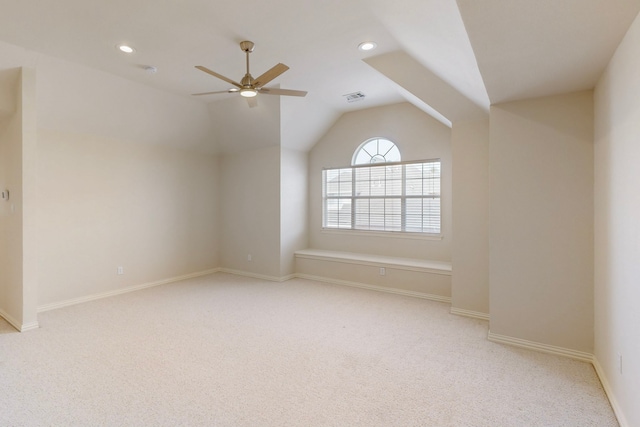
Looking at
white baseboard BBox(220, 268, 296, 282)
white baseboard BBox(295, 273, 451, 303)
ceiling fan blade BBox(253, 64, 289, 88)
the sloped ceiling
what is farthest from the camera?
white baseboard BBox(220, 268, 296, 282)

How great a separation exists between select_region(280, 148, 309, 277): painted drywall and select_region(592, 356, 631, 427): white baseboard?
417 centimetres

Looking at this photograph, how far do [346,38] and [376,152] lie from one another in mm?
2589

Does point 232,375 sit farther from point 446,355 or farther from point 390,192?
point 390,192

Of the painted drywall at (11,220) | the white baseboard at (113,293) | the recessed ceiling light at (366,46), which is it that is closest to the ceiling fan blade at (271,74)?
the recessed ceiling light at (366,46)

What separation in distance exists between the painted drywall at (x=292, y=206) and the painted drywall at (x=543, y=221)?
3392mm

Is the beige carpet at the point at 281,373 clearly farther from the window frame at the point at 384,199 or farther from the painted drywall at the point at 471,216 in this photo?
the window frame at the point at 384,199

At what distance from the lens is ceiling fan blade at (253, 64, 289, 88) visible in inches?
111

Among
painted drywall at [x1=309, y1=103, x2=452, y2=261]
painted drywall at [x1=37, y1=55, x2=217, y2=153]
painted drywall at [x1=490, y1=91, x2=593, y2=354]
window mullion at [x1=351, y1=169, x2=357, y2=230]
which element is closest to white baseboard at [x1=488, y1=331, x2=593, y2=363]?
painted drywall at [x1=490, y1=91, x2=593, y2=354]

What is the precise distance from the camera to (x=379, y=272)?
4906 mm

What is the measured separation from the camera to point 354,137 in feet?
18.5

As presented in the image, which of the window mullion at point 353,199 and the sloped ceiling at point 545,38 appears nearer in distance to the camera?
the sloped ceiling at point 545,38

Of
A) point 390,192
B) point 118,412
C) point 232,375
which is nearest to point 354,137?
point 390,192

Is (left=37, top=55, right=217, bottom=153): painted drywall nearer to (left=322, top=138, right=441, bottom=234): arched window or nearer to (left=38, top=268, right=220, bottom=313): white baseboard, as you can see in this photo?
(left=38, top=268, right=220, bottom=313): white baseboard

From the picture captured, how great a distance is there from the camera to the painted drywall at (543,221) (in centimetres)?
270
